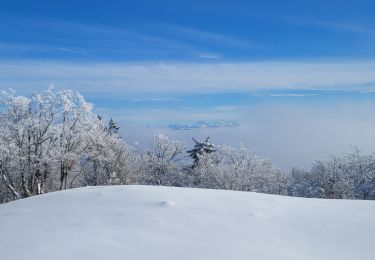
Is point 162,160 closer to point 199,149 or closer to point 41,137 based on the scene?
point 199,149

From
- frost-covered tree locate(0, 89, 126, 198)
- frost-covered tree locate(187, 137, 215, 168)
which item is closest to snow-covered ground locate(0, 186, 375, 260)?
frost-covered tree locate(0, 89, 126, 198)

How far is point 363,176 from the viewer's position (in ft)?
170

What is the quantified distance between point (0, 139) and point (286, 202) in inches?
964

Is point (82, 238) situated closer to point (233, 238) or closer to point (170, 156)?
point (233, 238)

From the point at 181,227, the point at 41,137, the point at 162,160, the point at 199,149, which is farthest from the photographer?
the point at 199,149

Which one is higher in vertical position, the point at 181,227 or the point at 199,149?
the point at 199,149

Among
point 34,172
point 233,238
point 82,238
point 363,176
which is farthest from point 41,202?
point 363,176

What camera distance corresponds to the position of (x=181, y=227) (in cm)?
855

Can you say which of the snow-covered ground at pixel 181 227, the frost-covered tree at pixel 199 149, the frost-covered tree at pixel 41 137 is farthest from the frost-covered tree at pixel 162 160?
the snow-covered ground at pixel 181 227

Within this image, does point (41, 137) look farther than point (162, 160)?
No

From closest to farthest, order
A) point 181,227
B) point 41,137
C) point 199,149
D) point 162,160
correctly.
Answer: point 181,227 → point 41,137 → point 162,160 → point 199,149

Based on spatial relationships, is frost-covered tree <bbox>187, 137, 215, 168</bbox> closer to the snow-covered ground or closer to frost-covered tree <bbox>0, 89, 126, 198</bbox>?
frost-covered tree <bbox>0, 89, 126, 198</bbox>

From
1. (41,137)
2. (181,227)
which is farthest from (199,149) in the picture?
(181,227)

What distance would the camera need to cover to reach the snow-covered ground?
7098 mm
